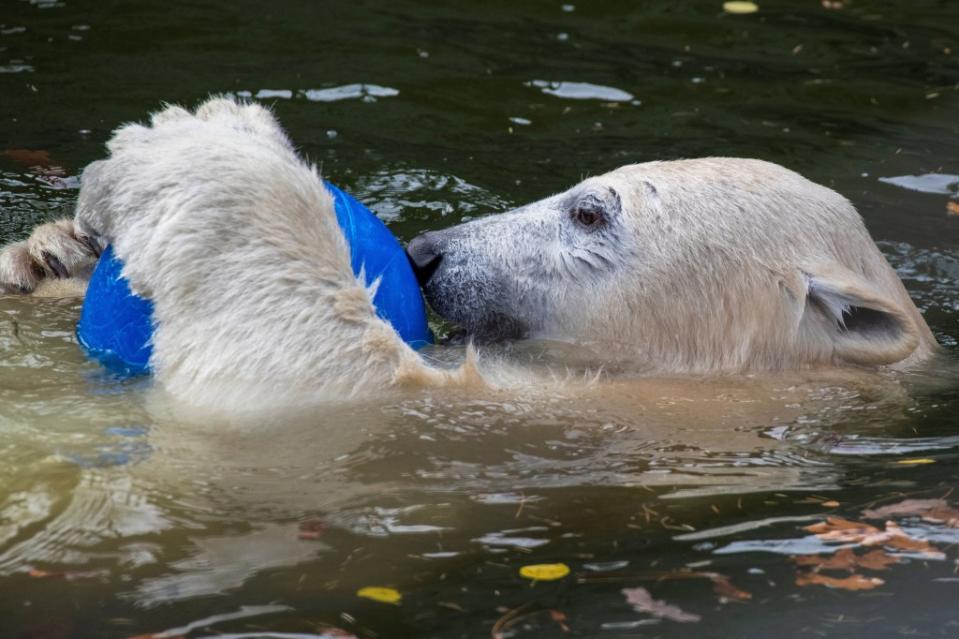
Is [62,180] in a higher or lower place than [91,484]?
higher

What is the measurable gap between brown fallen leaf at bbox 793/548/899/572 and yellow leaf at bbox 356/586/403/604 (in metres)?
1.02

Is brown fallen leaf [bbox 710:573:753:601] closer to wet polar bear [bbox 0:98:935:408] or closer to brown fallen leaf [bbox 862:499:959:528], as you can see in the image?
brown fallen leaf [bbox 862:499:959:528]

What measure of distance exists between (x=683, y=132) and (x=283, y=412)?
4.46 meters

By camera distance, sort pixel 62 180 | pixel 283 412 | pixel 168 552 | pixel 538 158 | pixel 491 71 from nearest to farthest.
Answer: pixel 168 552, pixel 283 412, pixel 62 180, pixel 538 158, pixel 491 71

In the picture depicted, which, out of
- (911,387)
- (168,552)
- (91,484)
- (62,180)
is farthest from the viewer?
(62,180)

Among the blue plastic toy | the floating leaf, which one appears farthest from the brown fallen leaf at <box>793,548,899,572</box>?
the blue plastic toy

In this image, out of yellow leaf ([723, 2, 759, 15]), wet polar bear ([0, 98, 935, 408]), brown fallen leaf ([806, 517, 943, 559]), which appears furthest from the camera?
yellow leaf ([723, 2, 759, 15])

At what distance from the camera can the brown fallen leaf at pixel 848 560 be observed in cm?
330

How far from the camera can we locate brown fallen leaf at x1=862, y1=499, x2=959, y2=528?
3.59 metres

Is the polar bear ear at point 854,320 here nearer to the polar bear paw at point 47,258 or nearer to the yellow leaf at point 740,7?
the polar bear paw at point 47,258

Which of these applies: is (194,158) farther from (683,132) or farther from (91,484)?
(683,132)

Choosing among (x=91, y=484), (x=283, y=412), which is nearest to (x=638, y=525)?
(x=283, y=412)

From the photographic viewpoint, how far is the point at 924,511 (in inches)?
145

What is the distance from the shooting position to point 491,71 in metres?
8.49
